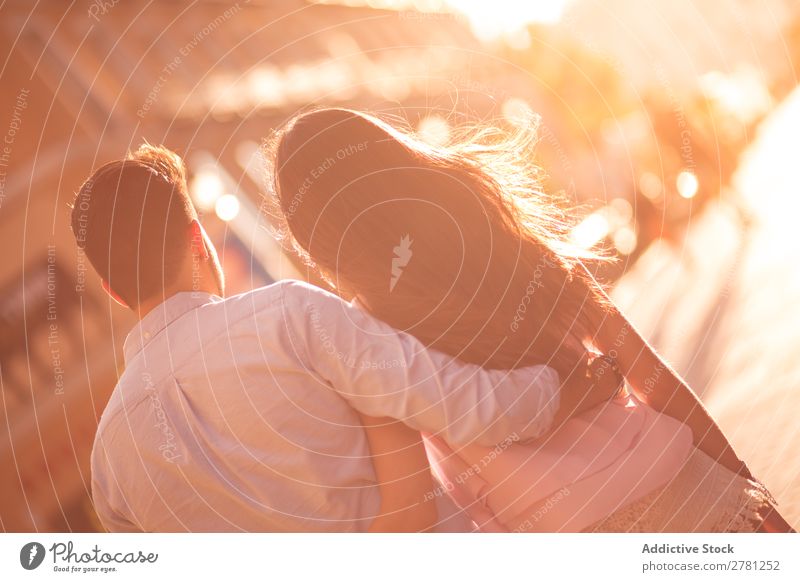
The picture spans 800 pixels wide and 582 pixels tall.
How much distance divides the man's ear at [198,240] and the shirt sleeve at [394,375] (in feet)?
0.72

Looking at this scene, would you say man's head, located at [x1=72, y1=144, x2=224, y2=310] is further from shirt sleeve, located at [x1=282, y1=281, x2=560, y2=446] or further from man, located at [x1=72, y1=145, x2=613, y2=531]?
shirt sleeve, located at [x1=282, y1=281, x2=560, y2=446]

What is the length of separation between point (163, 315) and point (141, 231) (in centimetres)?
13

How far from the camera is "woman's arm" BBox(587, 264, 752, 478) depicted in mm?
1334

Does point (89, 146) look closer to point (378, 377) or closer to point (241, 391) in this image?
point (241, 391)

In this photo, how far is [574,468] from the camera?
1220mm

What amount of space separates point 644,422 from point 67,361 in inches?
101

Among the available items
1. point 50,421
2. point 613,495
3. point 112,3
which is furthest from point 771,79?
point 613,495

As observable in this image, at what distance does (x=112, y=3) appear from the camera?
323 cm

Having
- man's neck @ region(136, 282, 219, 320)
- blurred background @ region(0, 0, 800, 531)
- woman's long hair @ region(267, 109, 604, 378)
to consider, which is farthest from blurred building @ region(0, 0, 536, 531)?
man's neck @ region(136, 282, 219, 320)
